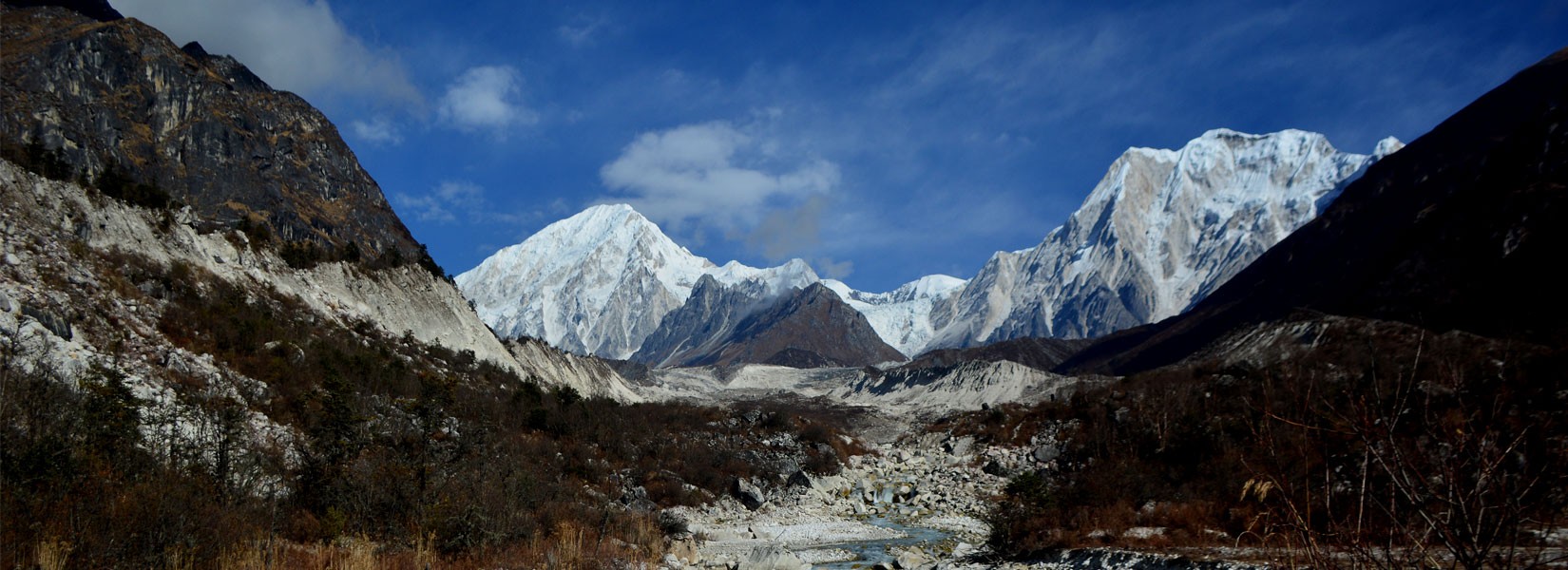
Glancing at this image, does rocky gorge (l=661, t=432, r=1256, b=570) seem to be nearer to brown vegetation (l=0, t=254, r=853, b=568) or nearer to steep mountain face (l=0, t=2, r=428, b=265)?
brown vegetation (l=0, t=254, r=853, b=568)

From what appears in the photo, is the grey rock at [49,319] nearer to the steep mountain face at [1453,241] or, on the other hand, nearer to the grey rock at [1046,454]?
the steep mountain face at [1453,241]

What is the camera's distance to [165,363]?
20.0m

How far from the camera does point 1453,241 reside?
197ft

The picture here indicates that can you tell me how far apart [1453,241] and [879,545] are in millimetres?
62944

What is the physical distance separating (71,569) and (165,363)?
14061 mm

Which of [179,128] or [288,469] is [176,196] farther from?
[288,469]

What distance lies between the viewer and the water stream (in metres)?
20.5

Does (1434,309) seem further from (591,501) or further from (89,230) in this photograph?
(89,230)

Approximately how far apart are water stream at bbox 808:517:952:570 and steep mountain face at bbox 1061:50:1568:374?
51.0 feet

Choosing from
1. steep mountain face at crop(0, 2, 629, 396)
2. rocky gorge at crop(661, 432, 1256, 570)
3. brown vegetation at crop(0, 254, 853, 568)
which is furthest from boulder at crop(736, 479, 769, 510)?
steep mountain face at crop(0, 2, 629, 396)

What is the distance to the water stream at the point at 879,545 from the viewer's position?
2051 centimetres

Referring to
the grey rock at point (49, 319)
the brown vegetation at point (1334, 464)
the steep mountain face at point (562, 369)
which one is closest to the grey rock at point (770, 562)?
the brown vegetation at point (1334, 464)

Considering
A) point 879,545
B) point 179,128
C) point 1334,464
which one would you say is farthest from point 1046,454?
point 179,128

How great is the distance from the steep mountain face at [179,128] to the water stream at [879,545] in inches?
1606
